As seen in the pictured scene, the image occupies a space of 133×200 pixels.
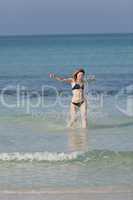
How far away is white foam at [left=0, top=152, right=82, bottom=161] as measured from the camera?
972 cm

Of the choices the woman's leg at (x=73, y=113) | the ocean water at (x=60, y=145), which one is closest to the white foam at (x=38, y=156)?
the ocean water at (x=60, y=145)

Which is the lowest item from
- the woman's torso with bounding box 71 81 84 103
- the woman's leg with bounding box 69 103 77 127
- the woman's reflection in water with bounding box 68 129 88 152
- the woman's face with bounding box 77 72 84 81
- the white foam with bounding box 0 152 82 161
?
the white foam with bounding box 0 152 82 161

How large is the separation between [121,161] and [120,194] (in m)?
2.46

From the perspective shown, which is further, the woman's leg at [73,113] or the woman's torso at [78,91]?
the woman's leg at [73,113]

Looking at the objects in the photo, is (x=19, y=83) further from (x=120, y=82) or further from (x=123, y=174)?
(x=123, y=174)

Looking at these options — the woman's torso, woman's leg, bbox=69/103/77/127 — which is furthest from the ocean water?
the woman's torso

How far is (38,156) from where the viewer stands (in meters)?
9.88

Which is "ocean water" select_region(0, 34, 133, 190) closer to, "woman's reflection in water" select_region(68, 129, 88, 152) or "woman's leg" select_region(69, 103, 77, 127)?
"woman's reflection in water" select_region(68, 129, 88, 152)

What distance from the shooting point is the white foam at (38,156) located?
9.72 meters

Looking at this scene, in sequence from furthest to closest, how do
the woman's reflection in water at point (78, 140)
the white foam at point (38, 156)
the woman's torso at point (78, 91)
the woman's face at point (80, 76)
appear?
1. the woman's torso at point (78, 91)
2. the woman's face at point (80, 76)
3. the woman's reflection in water at point (78, 140)
4. the white foam at point (38, 156)

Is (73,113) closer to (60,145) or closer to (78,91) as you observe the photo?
(78,91)

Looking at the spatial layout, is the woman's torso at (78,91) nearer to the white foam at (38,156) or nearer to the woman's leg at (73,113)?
the woman's leg at (73,113)

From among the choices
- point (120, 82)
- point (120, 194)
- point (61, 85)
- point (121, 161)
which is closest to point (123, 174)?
point (121, 161)

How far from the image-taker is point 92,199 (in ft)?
22.4
